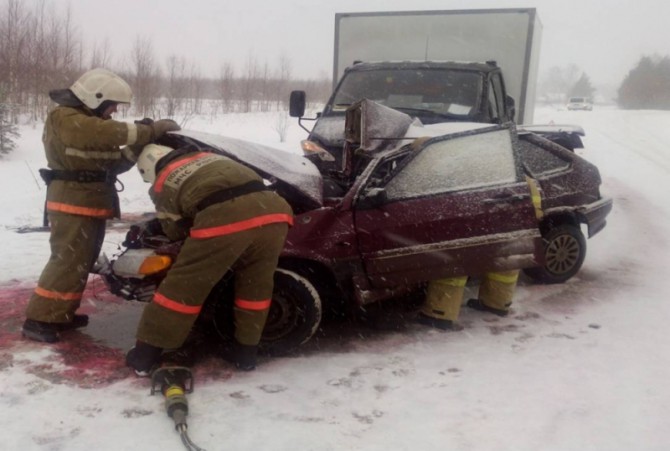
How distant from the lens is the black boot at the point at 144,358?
141 inches

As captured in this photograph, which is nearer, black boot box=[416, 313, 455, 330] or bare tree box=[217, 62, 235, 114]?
black boot box=[416, 313, 455, 330]

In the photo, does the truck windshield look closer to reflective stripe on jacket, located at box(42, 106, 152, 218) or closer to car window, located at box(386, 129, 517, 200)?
car window, located at box(386, 129, 517, 200)

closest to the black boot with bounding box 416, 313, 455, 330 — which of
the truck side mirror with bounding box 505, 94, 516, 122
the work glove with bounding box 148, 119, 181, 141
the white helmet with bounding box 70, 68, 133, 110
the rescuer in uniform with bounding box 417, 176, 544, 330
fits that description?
the rescuer in uniform with bounding box 417, 176, 544, 330

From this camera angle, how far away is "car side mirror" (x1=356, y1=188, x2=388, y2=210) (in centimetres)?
418

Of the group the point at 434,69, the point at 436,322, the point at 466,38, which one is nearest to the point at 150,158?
the point at 436,322

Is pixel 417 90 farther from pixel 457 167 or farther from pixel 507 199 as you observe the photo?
pixel 507 199

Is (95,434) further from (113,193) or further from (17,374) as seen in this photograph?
(113,193)

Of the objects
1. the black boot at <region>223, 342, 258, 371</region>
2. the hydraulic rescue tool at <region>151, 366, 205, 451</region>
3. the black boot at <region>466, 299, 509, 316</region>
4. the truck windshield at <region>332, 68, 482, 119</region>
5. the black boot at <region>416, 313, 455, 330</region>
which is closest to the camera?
the hydraulic rescue tool at <region>151, 366, 205, 451</region>

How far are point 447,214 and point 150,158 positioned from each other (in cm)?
213

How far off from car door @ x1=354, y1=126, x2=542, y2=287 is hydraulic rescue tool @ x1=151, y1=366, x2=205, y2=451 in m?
1.47

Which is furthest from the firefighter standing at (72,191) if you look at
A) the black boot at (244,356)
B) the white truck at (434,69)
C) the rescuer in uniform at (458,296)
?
the white truck at (434,69)

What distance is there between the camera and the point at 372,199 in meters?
4.19

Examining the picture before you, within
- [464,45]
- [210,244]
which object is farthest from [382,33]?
[210,244]

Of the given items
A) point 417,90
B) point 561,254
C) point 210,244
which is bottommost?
point 561,254
